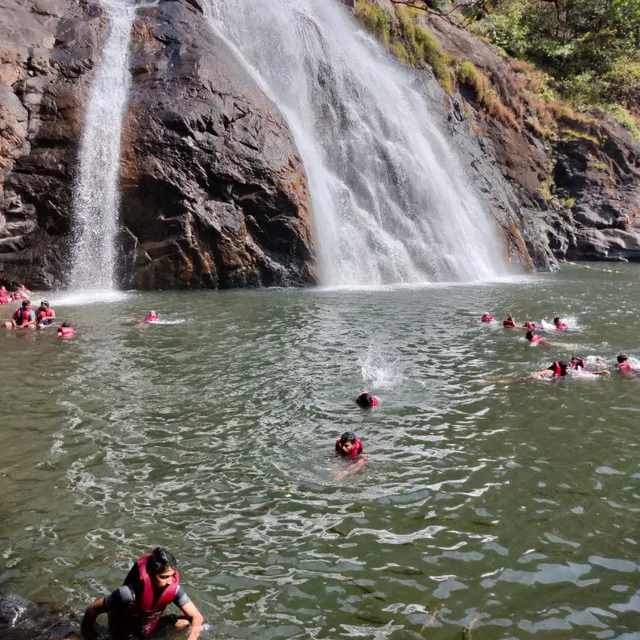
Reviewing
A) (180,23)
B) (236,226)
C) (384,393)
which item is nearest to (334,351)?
(384,393)

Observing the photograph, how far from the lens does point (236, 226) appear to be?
26547 mm

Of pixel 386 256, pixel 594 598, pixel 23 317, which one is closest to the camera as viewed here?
pixel 594 598

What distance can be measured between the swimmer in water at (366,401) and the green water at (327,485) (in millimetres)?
162

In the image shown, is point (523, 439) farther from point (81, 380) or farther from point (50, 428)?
point (81, 380)

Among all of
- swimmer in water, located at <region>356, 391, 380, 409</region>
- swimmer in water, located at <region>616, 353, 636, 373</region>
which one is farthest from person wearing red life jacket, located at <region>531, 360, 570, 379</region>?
swimmer in water, located at <region>356, 391, 380, 409</region>

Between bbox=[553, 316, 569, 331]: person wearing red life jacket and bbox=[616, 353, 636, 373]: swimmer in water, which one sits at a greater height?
bbox=[553, 316, 569, 331]: person wearing red life jacket

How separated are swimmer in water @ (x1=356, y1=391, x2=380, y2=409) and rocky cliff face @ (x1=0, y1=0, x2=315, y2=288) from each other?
639 inches

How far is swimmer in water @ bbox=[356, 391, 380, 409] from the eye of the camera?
10.9 m

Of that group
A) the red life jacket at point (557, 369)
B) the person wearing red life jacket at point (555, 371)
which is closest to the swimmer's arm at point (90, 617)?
the person wearing red life jacket at point (555, 371)

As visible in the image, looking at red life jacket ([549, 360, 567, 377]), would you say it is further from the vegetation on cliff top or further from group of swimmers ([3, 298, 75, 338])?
the vegetation on cliff top

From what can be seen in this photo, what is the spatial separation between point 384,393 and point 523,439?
3.09 metres

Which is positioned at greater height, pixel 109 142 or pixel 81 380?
pixel 109 142

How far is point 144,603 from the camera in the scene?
5168 millimetres

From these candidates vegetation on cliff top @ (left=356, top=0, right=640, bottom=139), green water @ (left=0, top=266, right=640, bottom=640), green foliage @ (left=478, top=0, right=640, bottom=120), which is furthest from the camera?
green foliage @ (left=478, top=0, right=640, bottom=120)
